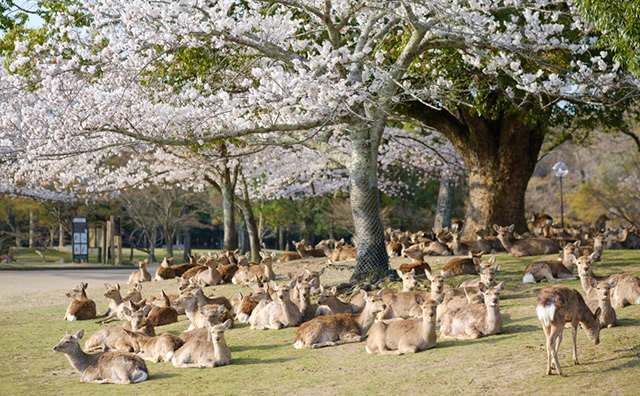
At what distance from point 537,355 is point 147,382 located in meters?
3.94

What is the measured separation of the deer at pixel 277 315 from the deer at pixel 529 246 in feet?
23.4

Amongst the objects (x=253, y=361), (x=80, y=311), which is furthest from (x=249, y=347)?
(x=80, y=311)

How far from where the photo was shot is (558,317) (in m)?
6.50

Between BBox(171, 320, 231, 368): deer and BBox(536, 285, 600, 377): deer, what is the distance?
3476mm

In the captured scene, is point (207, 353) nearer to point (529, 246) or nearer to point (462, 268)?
point (462, 268)

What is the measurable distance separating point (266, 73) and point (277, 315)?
174 inches

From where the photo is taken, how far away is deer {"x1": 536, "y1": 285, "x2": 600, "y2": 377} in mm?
6406

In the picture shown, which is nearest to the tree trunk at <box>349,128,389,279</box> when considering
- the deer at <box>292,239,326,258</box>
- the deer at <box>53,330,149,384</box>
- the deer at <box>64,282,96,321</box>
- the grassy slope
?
the grassy slope

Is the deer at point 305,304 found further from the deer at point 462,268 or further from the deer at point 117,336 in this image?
the deer at point 462,268

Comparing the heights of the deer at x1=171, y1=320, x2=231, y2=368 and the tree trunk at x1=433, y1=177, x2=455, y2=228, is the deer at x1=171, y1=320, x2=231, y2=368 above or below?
below

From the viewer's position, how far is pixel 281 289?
1003 cm

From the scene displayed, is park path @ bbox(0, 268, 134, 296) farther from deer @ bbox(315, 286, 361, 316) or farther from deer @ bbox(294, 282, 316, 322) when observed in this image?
deer @ bbox(315, 286, 361, 316)

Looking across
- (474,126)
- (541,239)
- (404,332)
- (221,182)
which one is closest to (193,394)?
(404,332)

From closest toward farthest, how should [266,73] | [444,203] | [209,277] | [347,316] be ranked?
1. [347,316]
2. [266,73]
3. [209,277]
4. [444,203]
